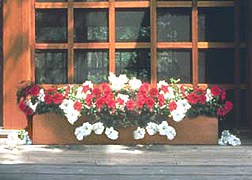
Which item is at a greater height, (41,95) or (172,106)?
(41,95)

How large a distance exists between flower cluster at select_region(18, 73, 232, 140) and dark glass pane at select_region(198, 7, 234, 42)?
80 centimetres

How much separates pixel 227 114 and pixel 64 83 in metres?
2.09

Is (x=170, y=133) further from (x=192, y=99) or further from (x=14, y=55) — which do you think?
(x=14, y=55)

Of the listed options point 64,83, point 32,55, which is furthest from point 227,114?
point 32,55

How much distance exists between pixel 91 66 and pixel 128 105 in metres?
1.00

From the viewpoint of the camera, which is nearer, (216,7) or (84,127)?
(84,127)

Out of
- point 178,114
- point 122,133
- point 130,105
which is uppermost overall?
point 130,105

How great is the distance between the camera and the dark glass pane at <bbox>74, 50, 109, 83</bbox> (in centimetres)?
698

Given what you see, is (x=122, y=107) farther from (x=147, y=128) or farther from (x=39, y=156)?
(x=39, y=156)

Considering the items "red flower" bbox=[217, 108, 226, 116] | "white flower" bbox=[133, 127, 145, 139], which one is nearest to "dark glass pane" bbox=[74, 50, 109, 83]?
"white flower" bbox=[133, 127, 145, 139]

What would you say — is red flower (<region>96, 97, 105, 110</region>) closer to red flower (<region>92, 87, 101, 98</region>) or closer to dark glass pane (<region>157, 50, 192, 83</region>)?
red flower (<region>92, 87, 101, 98</region>)

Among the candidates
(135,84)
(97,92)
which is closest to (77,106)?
(97,92)

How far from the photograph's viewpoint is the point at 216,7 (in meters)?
6.97

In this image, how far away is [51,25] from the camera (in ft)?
23.0
